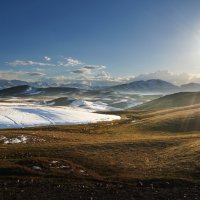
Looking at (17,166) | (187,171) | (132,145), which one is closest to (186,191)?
(187,171)

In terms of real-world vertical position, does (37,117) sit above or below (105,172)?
above

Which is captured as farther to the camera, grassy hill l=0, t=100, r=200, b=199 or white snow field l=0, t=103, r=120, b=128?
white snow field l=0, t=103, r=120, b=128

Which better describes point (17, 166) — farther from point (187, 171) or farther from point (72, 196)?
point (187, 171)

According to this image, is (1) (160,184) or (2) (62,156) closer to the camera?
(1) (160,184)

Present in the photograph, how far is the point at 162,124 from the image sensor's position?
100125 mm

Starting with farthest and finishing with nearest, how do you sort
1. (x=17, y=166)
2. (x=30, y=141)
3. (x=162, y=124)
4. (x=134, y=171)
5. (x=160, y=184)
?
1. (x=162, y=124)
2. (x=30, y=141)
3. (x=134, y=171)
4. (x=17, y=166)
5. (x=160, y=184)

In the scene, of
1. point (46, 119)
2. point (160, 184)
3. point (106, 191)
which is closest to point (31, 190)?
point (106, 191)

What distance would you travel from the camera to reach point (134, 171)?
1539 inches

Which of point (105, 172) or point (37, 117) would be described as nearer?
point (105, 172)

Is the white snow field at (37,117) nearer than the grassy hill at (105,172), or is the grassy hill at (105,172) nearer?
the grassy hill at (105,172)

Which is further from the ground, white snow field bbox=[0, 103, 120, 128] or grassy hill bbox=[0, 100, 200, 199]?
white snow field bbox=[0, 103, 120, 128]

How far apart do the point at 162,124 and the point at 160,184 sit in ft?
223

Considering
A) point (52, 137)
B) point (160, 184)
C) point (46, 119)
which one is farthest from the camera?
point (46, 119)

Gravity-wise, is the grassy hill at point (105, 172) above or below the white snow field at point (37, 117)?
below
